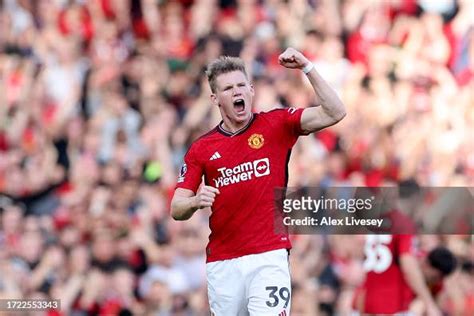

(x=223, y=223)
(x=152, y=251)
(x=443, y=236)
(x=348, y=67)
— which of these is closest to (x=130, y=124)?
(x=152, y=251)

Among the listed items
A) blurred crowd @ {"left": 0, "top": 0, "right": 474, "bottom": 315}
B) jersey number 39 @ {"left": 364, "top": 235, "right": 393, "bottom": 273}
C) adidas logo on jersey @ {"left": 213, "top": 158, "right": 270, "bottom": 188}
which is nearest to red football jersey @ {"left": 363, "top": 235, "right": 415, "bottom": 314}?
jersey number 39 @ {"left": 364, "top": 235, "right": 393, "bottom": 273}

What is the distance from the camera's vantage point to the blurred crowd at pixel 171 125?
40.9ft

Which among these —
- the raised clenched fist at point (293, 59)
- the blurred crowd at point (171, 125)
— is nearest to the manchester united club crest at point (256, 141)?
A: the raised clenched fist at point (293, 59)

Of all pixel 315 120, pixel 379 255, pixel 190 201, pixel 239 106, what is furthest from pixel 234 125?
pixel 379 255

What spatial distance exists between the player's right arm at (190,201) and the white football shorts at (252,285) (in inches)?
19.6

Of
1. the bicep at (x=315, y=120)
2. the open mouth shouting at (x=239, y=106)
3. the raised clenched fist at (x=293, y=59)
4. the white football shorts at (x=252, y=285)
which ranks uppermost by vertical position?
the raised clenched fist at (x=293, y=59)

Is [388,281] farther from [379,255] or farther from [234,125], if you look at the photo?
[234,125]

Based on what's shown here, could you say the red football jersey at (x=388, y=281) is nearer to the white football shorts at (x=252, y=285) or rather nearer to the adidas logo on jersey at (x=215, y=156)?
the white football shorts at (x=252, y=285)

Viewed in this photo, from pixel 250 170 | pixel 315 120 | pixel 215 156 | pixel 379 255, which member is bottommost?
pixel 379 255

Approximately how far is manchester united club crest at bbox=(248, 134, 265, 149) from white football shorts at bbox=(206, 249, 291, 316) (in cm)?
73

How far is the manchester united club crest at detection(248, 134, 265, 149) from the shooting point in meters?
7.83

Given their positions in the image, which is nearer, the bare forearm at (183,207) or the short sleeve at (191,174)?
the bare forearm at (183,207)

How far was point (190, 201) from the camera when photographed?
752 cm

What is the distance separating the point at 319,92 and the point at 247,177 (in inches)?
30.6
